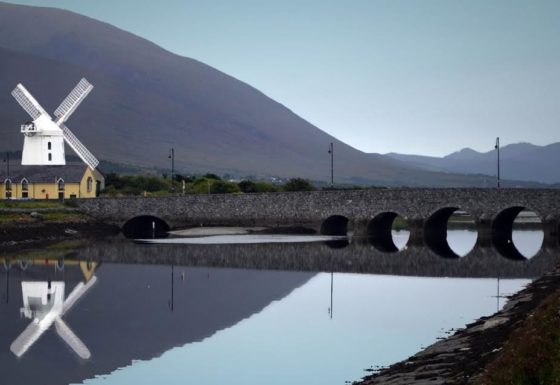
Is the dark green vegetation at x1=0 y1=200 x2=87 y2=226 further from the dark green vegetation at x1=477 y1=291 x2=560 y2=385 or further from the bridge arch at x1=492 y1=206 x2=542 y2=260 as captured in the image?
the dark green vegetation at x1=477 y1=291 x2=560 y2=385

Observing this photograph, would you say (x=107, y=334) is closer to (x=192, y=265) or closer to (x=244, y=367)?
(x=244, y=367)

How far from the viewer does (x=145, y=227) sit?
87750 mm

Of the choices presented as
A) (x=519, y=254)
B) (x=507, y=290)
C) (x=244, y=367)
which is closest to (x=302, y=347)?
(x=244, y=367)

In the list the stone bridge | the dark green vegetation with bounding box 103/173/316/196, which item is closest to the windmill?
the stone bridge

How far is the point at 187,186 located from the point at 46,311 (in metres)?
71.6

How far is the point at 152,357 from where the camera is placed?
90.2 feet

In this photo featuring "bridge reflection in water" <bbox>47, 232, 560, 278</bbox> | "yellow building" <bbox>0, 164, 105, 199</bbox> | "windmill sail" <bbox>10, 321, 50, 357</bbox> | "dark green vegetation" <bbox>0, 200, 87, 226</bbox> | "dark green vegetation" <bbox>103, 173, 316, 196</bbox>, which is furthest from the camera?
"dark green vegetation" <bbox>103, 173, 316, 196</bbox>

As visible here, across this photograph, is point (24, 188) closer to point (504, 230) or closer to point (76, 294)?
point (504, 230)

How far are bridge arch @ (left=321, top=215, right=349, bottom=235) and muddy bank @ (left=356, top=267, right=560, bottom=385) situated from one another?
47.8m

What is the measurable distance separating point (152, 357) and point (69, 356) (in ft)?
7.78

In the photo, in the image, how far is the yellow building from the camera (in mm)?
87000

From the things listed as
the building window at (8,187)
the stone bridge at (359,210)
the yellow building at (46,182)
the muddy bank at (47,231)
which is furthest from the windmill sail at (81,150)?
the muddy bank at (47,231)

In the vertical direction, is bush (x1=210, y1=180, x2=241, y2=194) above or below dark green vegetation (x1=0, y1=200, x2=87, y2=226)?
above

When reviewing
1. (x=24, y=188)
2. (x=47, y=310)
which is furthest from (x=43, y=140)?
(x=47, y=310)
